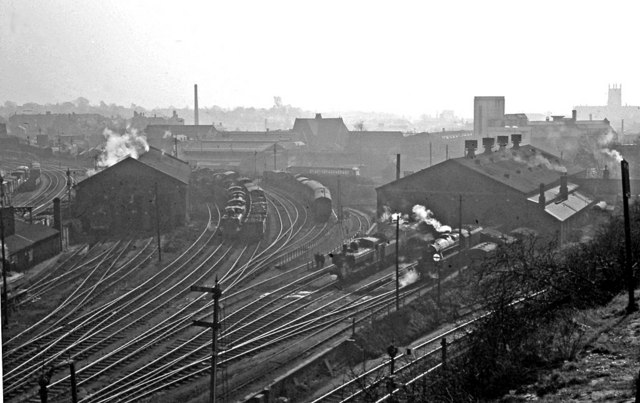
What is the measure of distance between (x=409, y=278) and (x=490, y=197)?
908 centimetres

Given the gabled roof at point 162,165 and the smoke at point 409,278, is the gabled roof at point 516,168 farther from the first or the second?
the gabled roof at point 162,165

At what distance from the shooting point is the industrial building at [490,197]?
94.3 ft

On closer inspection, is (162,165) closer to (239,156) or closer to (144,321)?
(144,321)

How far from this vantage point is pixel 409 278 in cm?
2228

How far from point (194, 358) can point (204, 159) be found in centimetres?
4787

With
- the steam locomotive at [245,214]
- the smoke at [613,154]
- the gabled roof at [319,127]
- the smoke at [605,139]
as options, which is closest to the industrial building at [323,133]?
the gabled roof at [319,127]

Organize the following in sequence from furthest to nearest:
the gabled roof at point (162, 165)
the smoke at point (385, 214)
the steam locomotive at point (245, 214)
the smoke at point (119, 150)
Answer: the smoke at point (119, 150) → the gabled roof at point (162, 165) → the smoke at point (385, 214) → the steam locomotive at point (245, 214)

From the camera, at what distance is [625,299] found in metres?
12.8

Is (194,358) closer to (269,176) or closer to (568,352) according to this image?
(568,352)

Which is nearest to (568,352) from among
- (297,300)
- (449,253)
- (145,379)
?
(145,379)

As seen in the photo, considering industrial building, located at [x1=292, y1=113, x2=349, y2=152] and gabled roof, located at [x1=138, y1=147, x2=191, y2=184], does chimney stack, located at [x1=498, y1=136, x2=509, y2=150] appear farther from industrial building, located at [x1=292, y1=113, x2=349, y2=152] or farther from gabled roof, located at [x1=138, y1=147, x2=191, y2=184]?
industrial building, located at [x1=292, y1=113, x2=349, y2=152]

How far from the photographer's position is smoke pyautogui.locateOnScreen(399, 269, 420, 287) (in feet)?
72.5

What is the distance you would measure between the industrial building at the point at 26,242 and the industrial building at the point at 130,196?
17.4 ft

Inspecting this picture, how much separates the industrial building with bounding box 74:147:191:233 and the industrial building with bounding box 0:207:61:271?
5.30 m
